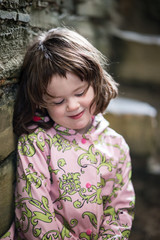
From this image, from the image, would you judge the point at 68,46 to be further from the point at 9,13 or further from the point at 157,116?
the point at 157,116

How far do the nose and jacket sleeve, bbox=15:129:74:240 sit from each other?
17 centimetres

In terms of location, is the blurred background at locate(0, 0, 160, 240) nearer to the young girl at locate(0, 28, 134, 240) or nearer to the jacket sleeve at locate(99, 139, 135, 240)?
the young girl at locate(0, 28, 134, 240)

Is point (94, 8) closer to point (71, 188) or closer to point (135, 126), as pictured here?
point (135, 126)

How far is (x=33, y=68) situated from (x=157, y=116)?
7.73 ft

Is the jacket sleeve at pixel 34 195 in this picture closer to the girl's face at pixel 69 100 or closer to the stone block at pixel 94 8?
the girl's face at pixel 69 100

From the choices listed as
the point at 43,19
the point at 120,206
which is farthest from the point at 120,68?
the point at 120,206

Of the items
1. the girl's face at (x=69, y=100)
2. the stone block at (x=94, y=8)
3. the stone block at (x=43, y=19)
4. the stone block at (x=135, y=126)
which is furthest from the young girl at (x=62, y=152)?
the stone block at (x=94, y=8)

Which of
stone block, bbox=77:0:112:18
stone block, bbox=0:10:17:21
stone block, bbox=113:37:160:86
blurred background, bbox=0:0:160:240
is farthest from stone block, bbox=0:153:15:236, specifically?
stone block, bbox=113:37:160:86

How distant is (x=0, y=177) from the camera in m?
1.04

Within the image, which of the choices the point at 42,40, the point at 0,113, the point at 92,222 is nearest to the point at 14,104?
the point at 0,113

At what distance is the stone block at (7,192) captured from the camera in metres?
1.07

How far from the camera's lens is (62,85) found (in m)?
1.11

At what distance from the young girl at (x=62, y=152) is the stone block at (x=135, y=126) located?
109 centimetres

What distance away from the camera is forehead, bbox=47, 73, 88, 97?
3.64 feet
